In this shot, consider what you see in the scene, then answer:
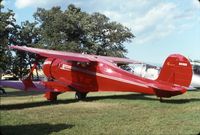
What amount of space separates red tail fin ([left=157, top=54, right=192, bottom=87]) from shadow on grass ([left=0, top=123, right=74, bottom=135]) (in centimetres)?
620

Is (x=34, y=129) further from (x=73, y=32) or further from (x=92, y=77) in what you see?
(x=92, y=77)

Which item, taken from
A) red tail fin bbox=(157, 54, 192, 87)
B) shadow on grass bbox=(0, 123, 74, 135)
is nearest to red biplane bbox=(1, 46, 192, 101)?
red tail fin bbox=(157, 54, 192, 87)

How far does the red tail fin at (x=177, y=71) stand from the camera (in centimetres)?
1378

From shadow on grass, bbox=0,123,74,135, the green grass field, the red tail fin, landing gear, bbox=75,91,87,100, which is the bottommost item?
shadow on grass, bbox=0,123,74,135

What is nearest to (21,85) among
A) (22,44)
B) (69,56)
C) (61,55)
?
(22,44)

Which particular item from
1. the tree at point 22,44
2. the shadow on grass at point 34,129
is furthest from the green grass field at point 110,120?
the tree at point 22,44

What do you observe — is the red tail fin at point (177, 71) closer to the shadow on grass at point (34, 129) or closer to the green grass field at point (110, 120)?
the green grass field at point (110, 120)

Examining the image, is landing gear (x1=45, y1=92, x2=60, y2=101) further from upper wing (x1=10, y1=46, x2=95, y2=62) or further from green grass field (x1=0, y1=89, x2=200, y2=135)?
green grass field (x1=0, y1=89, x2=200, y2=135)

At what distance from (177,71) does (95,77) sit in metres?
3.46

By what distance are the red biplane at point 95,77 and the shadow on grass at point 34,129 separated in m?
4.21

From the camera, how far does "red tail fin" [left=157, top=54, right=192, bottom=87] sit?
1378 cm

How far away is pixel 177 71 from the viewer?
14.0 metres

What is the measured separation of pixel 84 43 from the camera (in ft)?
36.4

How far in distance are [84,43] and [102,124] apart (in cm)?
305
